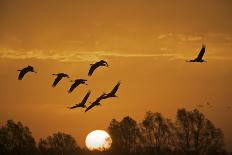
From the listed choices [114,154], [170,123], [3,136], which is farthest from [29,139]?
[114,154]

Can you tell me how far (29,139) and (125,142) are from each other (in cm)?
1714

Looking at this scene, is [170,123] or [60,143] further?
[60,143]

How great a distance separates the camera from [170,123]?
326 ft

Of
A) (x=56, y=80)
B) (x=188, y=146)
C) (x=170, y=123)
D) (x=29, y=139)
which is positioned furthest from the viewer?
(x=29, y=139)

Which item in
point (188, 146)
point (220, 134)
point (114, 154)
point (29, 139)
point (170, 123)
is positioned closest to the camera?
point (114, 154)

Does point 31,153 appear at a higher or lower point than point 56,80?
lower

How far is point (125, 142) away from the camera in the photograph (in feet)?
333

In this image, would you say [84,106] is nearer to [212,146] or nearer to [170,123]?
[212,146]

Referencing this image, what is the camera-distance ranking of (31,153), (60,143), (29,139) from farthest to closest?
(60,143), (29,139), (31,153)

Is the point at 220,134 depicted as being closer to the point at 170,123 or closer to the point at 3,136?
the point at 170,123

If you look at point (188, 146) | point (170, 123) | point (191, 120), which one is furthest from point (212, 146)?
point (170, 123)

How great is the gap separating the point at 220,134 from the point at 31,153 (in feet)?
124

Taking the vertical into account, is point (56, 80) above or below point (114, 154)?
above

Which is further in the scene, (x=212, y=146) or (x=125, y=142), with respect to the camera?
(x=125, y=142)
